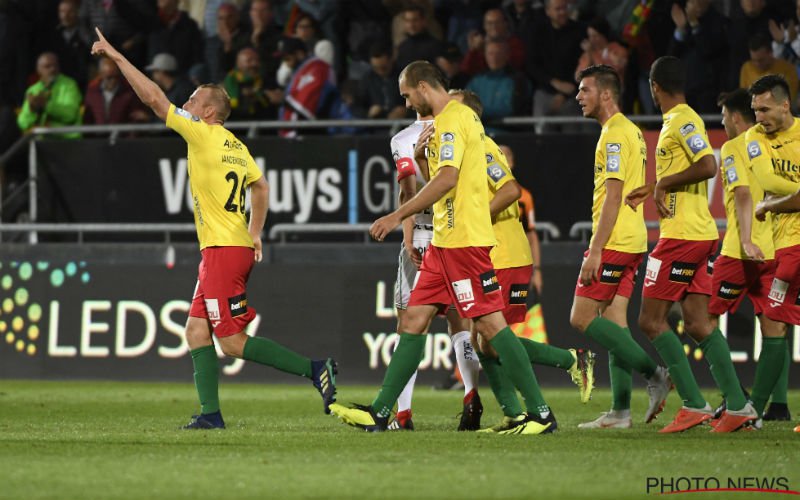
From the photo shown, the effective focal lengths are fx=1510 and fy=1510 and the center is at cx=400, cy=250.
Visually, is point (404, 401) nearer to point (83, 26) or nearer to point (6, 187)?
point (6, 187)

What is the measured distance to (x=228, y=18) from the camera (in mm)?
19922

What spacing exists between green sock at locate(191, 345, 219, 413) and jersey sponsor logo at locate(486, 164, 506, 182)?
90.2 inches

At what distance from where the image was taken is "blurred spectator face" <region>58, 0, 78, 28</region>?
20.7m

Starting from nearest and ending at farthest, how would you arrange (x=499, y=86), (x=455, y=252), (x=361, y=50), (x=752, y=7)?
(x=455, y=252)
(x=752, y=7)
(x=499, y=86)
(x=361, y=50)

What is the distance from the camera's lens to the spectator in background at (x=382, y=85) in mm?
18109

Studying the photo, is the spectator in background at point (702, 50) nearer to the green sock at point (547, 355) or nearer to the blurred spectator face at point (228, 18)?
the blurred spectator face at point (228, 18)

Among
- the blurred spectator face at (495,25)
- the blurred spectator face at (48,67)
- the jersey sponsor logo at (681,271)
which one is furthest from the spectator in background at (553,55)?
the jersey sponsor logo at (681,271)

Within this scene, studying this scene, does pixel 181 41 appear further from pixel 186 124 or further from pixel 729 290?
pixel 729 290

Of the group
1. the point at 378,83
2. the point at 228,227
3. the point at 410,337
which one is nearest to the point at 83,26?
the point at 378,83


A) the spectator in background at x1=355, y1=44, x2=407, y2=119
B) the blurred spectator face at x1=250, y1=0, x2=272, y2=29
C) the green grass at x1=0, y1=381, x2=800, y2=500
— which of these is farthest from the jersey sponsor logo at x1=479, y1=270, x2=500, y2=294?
the blurred spectator face at x1=250, y1=0, x2=272, y2=29

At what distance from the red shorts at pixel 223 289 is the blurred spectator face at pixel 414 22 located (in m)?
8.24

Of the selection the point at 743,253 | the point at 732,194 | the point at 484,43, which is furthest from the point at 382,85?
the point at 743,253

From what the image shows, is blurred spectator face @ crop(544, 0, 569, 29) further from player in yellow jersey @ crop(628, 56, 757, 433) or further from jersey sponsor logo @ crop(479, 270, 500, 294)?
jersey sponsor logo @ crop(479, 270, 500, 294)

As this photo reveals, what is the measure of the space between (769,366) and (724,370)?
1.47 feet
